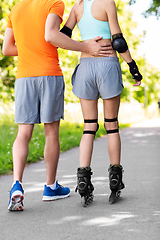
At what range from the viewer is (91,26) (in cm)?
347

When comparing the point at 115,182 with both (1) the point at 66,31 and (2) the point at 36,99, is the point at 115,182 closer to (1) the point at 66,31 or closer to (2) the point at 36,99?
(2) the point at 36,99

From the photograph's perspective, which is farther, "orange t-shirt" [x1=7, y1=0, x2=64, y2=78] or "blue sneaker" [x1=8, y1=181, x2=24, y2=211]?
"orange t-shirt" [x1=7, y1=0, x2=64, y2=78]

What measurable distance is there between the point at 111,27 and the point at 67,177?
85.5 inches

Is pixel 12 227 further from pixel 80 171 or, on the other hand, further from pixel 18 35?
pixel 18 35

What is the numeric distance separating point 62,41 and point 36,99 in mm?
563

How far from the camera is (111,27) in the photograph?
11.2ft

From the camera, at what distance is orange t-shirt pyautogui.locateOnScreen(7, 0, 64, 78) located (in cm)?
336

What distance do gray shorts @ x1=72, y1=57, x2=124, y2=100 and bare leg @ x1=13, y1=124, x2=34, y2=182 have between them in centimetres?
60

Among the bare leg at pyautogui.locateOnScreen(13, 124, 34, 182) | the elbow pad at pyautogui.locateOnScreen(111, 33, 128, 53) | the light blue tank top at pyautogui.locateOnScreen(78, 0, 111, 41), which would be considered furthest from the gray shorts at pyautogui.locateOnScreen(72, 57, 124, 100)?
the bare leg at pyautogui.locateOnScreen(13, 124, 34, 182)

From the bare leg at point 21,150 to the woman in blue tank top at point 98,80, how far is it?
0.51 metres

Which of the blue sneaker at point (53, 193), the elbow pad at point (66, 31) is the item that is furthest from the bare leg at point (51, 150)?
the elbow pad at point (66, 31)

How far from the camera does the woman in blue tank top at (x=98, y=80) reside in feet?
11.2

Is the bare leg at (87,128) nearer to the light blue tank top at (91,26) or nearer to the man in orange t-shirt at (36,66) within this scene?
the man in orange t-shirt at (36,66)

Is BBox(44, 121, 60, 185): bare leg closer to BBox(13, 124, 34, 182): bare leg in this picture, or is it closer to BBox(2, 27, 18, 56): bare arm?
BBox(13, 124, 34, 182): bare leg
